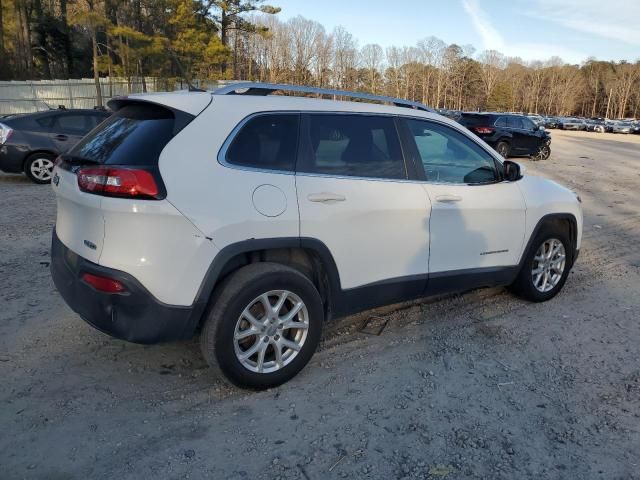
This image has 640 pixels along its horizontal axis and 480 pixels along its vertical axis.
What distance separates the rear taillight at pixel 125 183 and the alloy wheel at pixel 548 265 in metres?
3.48

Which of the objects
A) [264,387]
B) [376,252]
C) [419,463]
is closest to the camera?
[419,463]

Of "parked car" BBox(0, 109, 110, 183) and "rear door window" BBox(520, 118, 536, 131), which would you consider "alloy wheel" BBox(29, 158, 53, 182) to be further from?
"rear door window" BBox(520, 118, 536, 131)

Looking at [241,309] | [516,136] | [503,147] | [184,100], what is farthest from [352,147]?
[516,136]

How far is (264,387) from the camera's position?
10.6 feet

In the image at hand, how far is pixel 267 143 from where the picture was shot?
322 cm

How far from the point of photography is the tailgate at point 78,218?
9.42 ft

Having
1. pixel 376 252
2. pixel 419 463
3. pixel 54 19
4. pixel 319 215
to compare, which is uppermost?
pixel 54 19

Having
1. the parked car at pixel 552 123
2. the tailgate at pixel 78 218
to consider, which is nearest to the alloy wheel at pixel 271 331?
the tailgate at pixel 78 218

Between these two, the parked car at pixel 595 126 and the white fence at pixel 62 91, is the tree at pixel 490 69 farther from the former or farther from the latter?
the white fence at pixel 62 91

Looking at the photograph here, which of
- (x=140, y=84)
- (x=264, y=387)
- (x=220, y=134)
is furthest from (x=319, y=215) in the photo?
(x=140, y=84)

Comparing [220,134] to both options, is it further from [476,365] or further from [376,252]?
[476,365]

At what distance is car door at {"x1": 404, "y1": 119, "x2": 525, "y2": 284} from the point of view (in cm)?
392

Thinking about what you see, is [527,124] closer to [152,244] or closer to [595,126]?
[152,244]

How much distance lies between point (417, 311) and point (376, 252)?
1.23 metres
